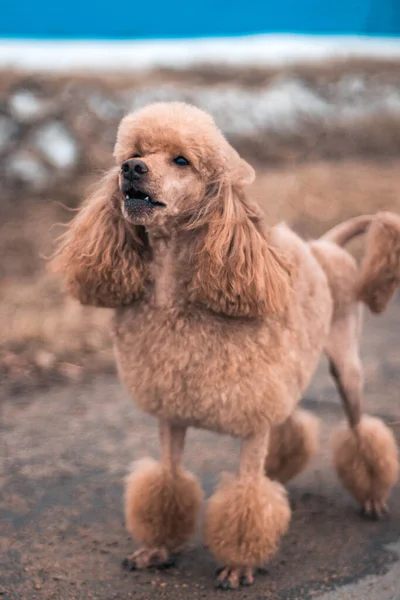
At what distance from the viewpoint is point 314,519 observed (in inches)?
128

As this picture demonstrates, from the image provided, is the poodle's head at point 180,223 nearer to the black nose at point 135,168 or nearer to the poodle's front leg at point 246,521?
the black nose at point 135,168

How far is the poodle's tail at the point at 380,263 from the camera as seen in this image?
2992 millimetres

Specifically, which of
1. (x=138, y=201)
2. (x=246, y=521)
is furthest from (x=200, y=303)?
(x=246, y=521)

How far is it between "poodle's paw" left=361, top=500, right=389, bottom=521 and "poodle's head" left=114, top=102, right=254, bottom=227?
1.54 metres

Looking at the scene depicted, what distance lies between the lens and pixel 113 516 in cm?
326

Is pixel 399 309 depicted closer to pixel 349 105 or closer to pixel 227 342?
pixel 227 342

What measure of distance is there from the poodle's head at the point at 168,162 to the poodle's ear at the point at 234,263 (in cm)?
7

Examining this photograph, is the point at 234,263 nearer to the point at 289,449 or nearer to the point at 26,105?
the point at 289,449

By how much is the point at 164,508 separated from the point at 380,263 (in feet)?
3.86

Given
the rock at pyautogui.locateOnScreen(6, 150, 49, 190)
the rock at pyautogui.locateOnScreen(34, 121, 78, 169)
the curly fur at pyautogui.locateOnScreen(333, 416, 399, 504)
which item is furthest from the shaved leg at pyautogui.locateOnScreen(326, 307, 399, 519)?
the rock at pyautogui.locateOnScreen(34, 121, 78, 169)

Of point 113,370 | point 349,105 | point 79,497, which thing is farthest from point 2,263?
point 349,105

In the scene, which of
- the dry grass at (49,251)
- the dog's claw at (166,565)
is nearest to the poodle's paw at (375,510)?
the dog's claw at (166,565)

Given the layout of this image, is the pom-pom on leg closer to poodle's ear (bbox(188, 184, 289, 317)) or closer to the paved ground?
the paved ground

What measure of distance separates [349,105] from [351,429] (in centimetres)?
817
